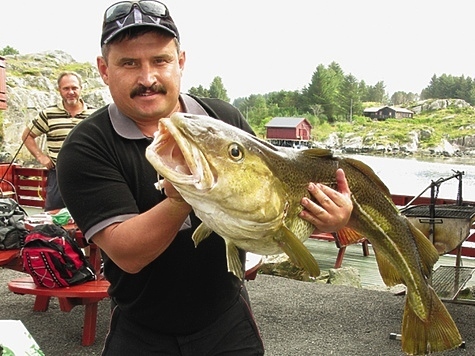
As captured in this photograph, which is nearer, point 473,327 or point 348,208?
point 348,208

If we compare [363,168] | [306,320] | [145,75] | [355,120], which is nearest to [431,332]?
[363,168]

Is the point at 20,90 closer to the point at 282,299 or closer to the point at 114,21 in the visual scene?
the point at 282,299

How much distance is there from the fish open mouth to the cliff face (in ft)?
66.6

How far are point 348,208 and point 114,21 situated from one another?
43.0 inches

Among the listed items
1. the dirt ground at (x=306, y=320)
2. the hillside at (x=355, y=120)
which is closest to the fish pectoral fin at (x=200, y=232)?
the dirt ground at (x=306, y=320)

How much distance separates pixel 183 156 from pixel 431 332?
1516 mm

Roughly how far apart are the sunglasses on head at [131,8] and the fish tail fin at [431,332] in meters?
1.64

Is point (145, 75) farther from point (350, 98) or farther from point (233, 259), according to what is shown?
point (350, 98)

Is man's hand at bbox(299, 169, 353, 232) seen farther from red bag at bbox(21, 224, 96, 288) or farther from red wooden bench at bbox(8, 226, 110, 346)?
red bag at bbox(21, 224, 96, 288)

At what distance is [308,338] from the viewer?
4.68 meters

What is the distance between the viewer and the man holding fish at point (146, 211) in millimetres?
1760

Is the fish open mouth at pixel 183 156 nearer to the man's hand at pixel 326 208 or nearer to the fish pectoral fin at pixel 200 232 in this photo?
the fish pectoral fin at pixel 200 232

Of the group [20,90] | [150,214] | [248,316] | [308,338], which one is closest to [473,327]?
[308,338]

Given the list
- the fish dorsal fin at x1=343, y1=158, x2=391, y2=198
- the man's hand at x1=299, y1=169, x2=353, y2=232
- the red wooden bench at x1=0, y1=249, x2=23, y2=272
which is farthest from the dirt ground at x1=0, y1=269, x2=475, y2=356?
the man's hand at x1=299, y1=169, x2=353, y2=232
